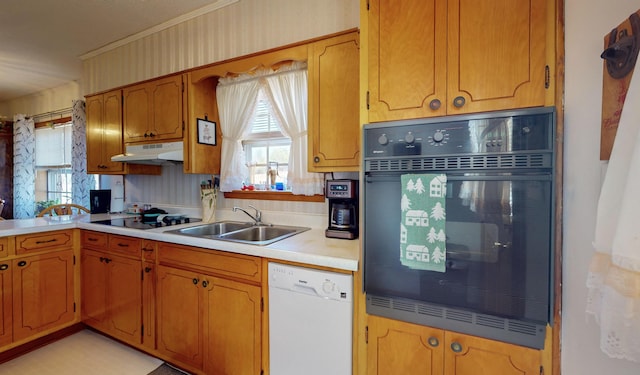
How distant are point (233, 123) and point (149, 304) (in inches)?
57.8

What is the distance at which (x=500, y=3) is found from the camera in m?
1.02

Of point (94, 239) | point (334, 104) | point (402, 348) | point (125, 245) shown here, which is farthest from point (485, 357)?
point (94, 239)

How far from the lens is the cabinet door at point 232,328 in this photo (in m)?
1.51

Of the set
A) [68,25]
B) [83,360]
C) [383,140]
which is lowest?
[83,360]

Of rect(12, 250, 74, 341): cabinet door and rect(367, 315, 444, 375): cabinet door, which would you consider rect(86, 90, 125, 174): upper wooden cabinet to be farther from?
rect(367, 315, 444, 375): cabinet door

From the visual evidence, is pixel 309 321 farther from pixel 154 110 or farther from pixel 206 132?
pixel 154 110

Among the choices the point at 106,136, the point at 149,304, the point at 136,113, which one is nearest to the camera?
the point at 149,304

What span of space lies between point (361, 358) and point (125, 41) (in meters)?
3.56

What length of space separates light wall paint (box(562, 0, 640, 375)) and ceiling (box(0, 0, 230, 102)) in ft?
7.75

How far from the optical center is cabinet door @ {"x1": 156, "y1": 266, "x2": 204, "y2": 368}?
1.72 metres

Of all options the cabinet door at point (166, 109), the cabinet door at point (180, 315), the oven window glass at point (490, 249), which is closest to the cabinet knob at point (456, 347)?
the oven window glass at point (490, 249)

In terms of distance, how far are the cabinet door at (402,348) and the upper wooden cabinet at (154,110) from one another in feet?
6.75

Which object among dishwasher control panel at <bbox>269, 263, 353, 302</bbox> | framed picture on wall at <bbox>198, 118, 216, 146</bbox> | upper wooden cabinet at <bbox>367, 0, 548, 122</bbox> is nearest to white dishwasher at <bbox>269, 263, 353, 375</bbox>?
dishwasher control panel at <bbox>269, 263, 353, 302</bbox>

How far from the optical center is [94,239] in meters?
2.27
